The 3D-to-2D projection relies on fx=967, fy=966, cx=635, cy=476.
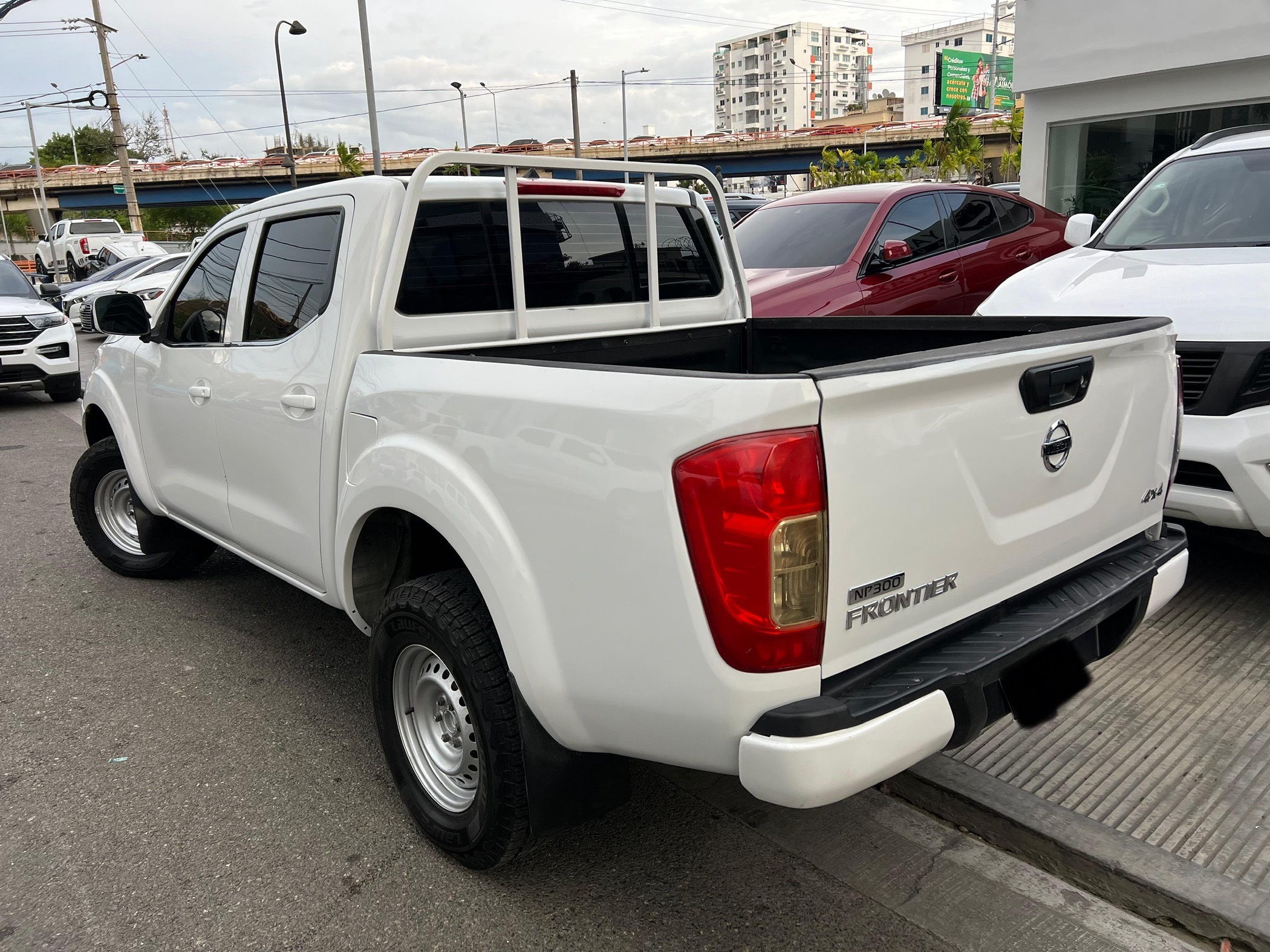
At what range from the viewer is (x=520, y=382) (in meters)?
2.26

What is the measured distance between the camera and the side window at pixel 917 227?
25.3ft

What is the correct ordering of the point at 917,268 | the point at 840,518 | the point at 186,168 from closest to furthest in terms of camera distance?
1. the point at 840,518
2. the point at 917,268
3. the point at 186,168

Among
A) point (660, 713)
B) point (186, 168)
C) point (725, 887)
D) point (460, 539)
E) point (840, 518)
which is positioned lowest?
point (725, 887)

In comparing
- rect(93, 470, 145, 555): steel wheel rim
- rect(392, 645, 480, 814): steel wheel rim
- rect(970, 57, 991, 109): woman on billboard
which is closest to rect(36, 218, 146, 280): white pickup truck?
rect(93, 470, 145, 555): steel wheel rim

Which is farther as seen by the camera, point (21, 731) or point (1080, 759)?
point (21, 731)

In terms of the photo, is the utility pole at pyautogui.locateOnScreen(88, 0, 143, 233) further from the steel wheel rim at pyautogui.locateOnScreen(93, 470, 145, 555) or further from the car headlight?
the steel wheel rim at pyautogui.locateOnScreen(93, 470, 145, 555)

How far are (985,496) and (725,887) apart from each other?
125 cm

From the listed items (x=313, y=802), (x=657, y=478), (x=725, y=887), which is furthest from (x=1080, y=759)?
(x=313, y=802)

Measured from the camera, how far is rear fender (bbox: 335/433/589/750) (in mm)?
2189

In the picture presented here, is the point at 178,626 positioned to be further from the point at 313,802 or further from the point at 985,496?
the point at 985,496

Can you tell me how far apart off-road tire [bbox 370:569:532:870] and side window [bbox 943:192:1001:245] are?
6.99 meters

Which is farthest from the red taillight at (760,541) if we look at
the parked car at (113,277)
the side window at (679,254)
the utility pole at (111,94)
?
the utility pole at (111,94)

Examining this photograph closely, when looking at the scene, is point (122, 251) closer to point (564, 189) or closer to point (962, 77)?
point (564, 189)

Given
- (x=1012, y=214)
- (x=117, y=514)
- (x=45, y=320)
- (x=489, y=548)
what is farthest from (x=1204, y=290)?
(x=45, y=320)
